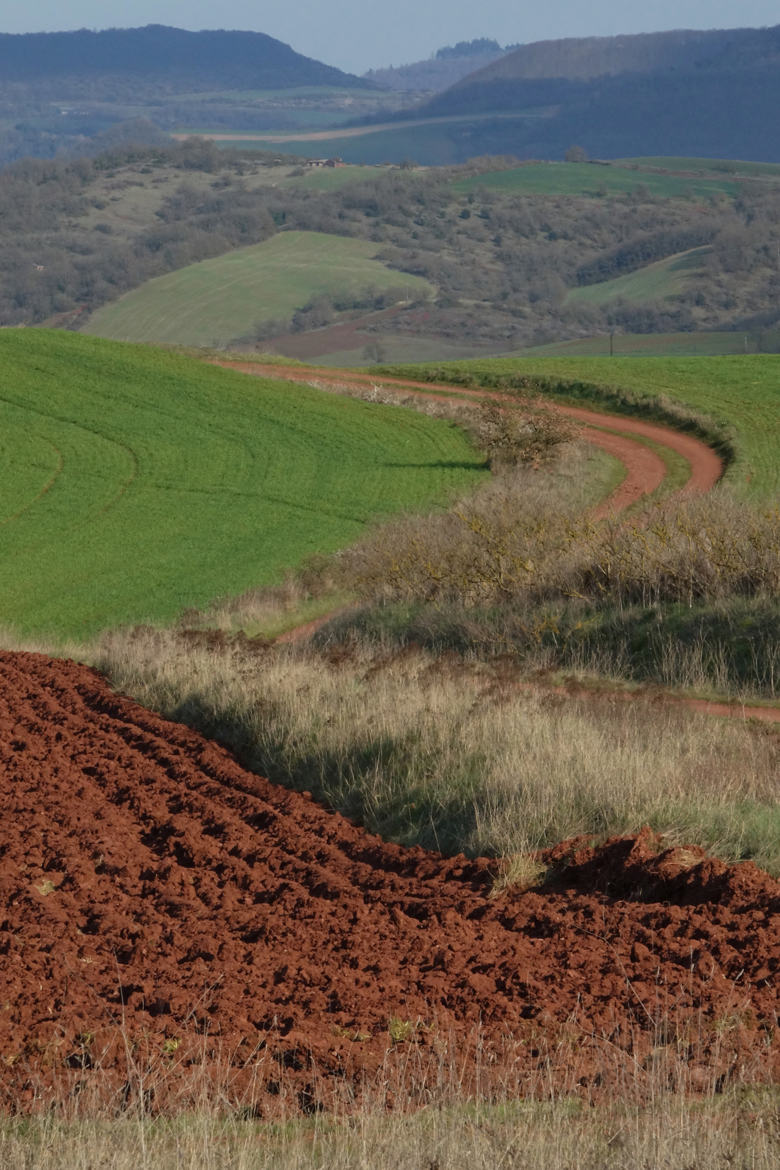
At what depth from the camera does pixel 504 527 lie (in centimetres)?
2292

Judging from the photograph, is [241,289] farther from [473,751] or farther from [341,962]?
[341,962]

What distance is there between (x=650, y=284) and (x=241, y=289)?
54.4 m

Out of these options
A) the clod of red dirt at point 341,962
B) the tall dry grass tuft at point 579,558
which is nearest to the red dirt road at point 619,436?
the tall dry grass tuft at point 579,558

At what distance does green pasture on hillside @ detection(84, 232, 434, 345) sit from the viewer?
514 feet

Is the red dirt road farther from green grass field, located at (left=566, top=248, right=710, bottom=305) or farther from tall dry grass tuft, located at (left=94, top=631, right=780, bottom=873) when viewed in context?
green grass field, located at (left=566, top=248, right=710, bottom=305)

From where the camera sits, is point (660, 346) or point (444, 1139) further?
point (660, 346)

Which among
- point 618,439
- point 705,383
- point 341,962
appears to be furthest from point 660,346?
point 341,962

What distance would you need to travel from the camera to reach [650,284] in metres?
172

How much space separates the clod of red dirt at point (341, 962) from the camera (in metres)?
5.31

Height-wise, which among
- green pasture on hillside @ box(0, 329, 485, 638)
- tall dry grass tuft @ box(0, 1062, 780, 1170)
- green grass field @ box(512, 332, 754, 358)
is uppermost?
tall dry grass tuft @ box(0, 1062, 780, 1170)

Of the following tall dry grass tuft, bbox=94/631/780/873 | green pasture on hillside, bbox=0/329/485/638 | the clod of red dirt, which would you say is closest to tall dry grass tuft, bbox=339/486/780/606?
tall dry grass tuft, bbox=94/631/780/873

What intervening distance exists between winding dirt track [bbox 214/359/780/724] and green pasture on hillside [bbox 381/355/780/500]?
862 millimetres

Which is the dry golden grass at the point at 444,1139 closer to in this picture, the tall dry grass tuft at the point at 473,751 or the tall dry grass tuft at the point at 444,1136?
the tall dry grass tuft at the point at 444,1136

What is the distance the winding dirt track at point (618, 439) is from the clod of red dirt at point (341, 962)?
1297 centimetres
